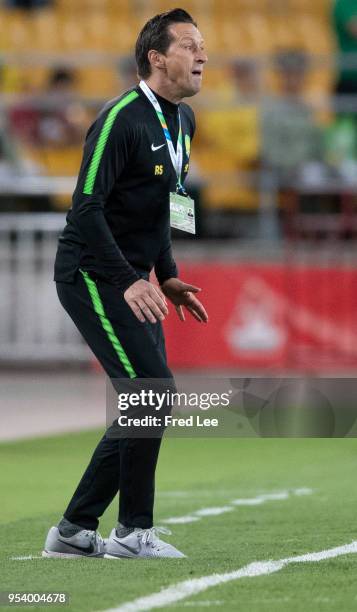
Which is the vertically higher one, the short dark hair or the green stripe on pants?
the short dark hair

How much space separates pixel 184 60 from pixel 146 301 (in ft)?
3.54

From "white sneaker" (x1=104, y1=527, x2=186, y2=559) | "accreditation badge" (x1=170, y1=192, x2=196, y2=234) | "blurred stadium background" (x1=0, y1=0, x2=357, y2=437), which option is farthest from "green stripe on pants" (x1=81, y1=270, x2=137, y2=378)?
"blurred stadium background" (x1=0, y1=0, x2=357, y2=437)

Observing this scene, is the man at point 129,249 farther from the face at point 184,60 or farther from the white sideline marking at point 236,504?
the white sideline marking at point 236,504

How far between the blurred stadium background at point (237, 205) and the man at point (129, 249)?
780cm

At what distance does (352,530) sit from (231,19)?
48.4ft

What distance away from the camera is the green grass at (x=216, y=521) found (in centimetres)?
497

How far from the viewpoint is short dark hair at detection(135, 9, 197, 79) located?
586 cm

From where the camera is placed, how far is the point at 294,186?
52.5 ft

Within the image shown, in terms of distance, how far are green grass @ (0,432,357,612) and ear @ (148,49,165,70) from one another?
2.12 meters

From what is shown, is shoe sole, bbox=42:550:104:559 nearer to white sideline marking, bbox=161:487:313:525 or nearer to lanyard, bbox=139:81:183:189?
white sideline marking, bbox=161:487:313:525

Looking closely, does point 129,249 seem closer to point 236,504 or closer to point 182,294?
point 182,294

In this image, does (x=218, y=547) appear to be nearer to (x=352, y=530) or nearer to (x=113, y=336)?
(x=352, y=530)

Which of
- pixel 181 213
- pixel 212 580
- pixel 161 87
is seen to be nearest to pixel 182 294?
pixel 181 213

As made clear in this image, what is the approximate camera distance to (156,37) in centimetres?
587
